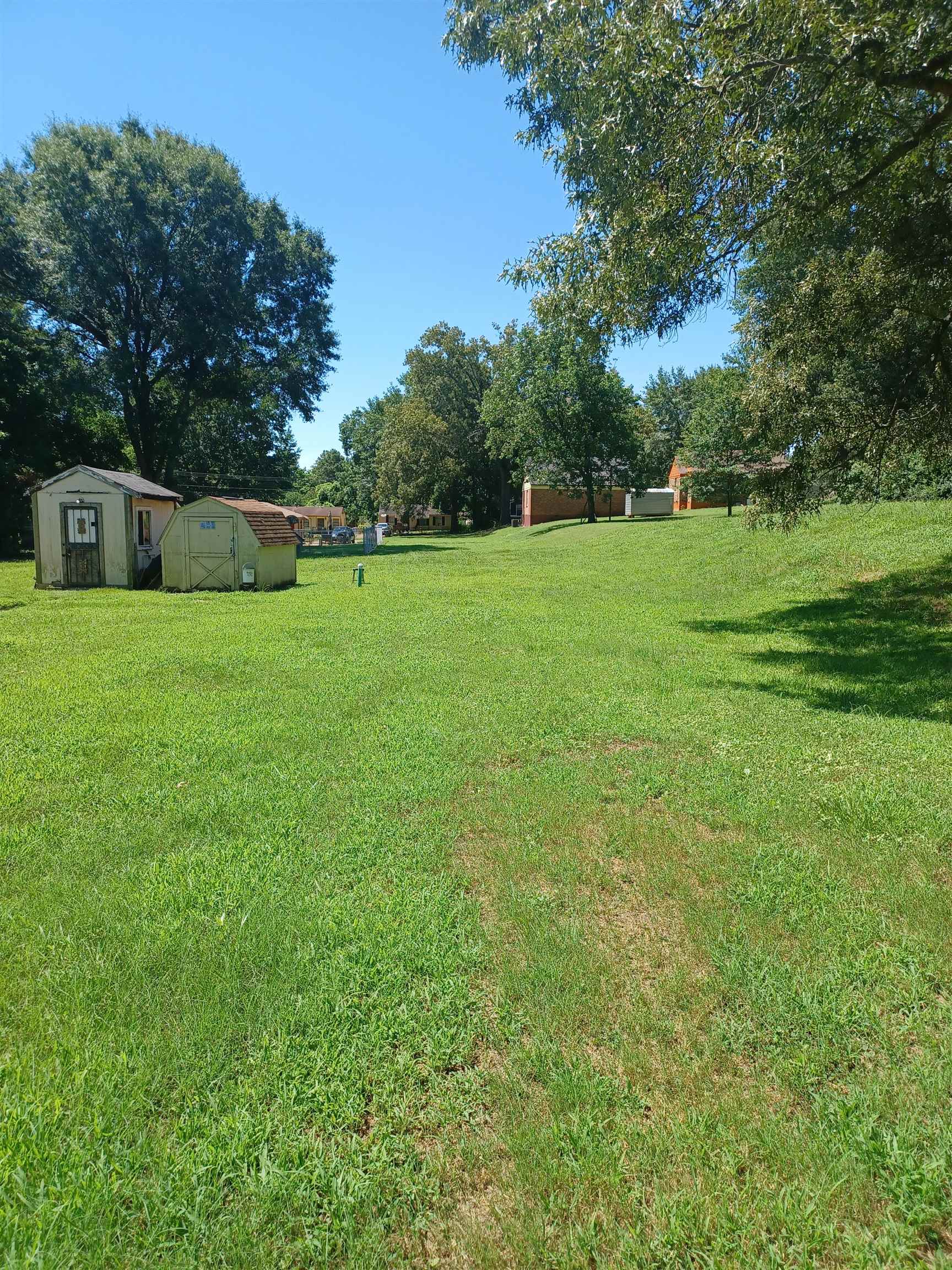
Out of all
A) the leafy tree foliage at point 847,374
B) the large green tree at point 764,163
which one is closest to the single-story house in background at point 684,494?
the leafy tree foliage at point 847,374

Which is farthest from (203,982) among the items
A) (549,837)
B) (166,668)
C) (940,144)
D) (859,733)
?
(940,144)

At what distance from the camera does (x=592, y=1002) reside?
2.67 metres

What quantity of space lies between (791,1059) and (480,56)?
9.97 m

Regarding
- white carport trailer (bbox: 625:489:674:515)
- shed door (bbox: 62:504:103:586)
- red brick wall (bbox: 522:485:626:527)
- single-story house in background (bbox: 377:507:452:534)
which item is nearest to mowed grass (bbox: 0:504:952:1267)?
shed door (bbox: 62:504:103:586)

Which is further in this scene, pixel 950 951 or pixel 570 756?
pixel 570 756

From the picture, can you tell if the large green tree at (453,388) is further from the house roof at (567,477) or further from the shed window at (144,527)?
the shed window at (144,527)

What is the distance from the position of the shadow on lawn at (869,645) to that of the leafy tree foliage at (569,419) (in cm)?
2918

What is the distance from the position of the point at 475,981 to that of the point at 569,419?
41.1 m

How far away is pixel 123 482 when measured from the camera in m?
19.0

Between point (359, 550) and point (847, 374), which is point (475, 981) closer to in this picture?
point (847, 374)

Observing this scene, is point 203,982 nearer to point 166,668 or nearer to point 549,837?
point 549,837

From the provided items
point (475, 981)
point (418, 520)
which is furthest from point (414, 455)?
point (475, 981)

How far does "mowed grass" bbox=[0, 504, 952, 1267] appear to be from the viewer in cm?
190

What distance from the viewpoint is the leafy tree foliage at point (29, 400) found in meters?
29.7
